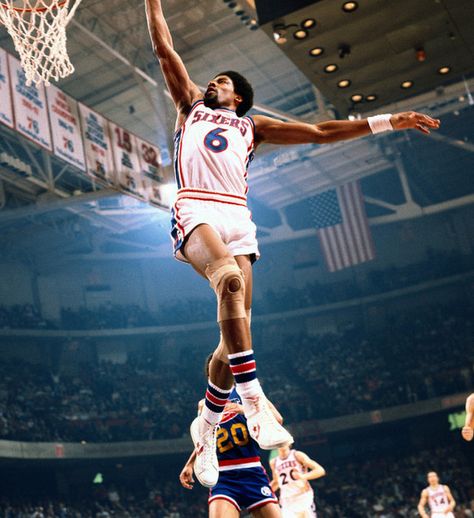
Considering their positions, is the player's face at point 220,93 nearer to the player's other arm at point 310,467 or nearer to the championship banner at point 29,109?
the player's other arm at point 310,467

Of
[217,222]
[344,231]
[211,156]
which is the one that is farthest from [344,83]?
[344,231]

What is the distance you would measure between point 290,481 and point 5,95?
8.57 metres

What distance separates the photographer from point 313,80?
1512 centimetres

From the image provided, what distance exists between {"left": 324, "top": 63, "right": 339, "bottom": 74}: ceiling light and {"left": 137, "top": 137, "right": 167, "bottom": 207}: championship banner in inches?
204

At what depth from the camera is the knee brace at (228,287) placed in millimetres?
4152

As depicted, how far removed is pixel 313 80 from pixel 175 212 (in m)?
11.1

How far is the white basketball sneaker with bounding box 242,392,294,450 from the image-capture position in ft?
13.2

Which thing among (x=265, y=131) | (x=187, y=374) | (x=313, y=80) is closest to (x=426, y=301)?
(x=187, y=374)

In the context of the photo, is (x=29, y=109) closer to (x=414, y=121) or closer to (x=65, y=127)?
(x=65, y=127)

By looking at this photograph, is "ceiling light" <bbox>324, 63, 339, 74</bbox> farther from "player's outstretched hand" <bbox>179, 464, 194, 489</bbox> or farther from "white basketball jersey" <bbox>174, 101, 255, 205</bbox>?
"player's outstretched hand" <bbox>179, 464, 194, 489</bbox>

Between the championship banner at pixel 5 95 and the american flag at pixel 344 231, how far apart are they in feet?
50.6

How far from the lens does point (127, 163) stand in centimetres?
1762

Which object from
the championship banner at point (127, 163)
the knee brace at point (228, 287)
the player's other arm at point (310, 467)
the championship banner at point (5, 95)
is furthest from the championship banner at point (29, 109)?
the knee brace at point (228, 287)

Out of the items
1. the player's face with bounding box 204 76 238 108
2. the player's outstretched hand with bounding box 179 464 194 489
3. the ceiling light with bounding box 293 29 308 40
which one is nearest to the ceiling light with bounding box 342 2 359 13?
the ceiling light with bounding box 293 29 308 40
